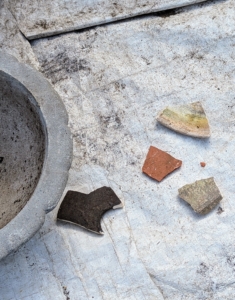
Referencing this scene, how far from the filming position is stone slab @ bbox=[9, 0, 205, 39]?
6.80 ft

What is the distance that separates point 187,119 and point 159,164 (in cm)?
18

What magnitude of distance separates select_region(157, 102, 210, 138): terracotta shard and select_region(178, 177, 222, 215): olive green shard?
0.17m

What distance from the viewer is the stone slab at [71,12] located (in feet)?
6.80

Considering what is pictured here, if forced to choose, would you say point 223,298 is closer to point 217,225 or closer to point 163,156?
A: point 217,225

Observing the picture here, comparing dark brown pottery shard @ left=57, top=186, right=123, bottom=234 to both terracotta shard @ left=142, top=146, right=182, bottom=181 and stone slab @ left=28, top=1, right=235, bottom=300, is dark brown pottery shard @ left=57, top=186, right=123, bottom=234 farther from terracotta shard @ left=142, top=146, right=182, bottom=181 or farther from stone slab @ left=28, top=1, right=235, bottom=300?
terracotta shard @ left=142, top=146, right=182, bottom=181

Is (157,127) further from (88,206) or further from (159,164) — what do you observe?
(88,206)

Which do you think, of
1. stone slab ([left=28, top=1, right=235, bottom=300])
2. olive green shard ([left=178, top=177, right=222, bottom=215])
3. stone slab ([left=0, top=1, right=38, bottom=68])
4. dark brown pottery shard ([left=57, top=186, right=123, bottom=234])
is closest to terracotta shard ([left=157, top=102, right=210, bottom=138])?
stone slab ([left=28, top=1, right=235, bottom=300])

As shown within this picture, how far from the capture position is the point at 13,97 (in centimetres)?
176

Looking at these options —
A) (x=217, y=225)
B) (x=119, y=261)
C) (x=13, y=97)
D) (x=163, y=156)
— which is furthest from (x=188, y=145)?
(x=13, y=97)

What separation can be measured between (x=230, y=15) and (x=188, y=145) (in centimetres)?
50

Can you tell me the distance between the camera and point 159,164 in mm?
1956

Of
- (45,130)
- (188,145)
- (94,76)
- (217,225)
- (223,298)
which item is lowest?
(223,298)

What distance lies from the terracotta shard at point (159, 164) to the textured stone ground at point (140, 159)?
2 centimetres

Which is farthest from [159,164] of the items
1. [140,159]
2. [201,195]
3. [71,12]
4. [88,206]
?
[71,12]
